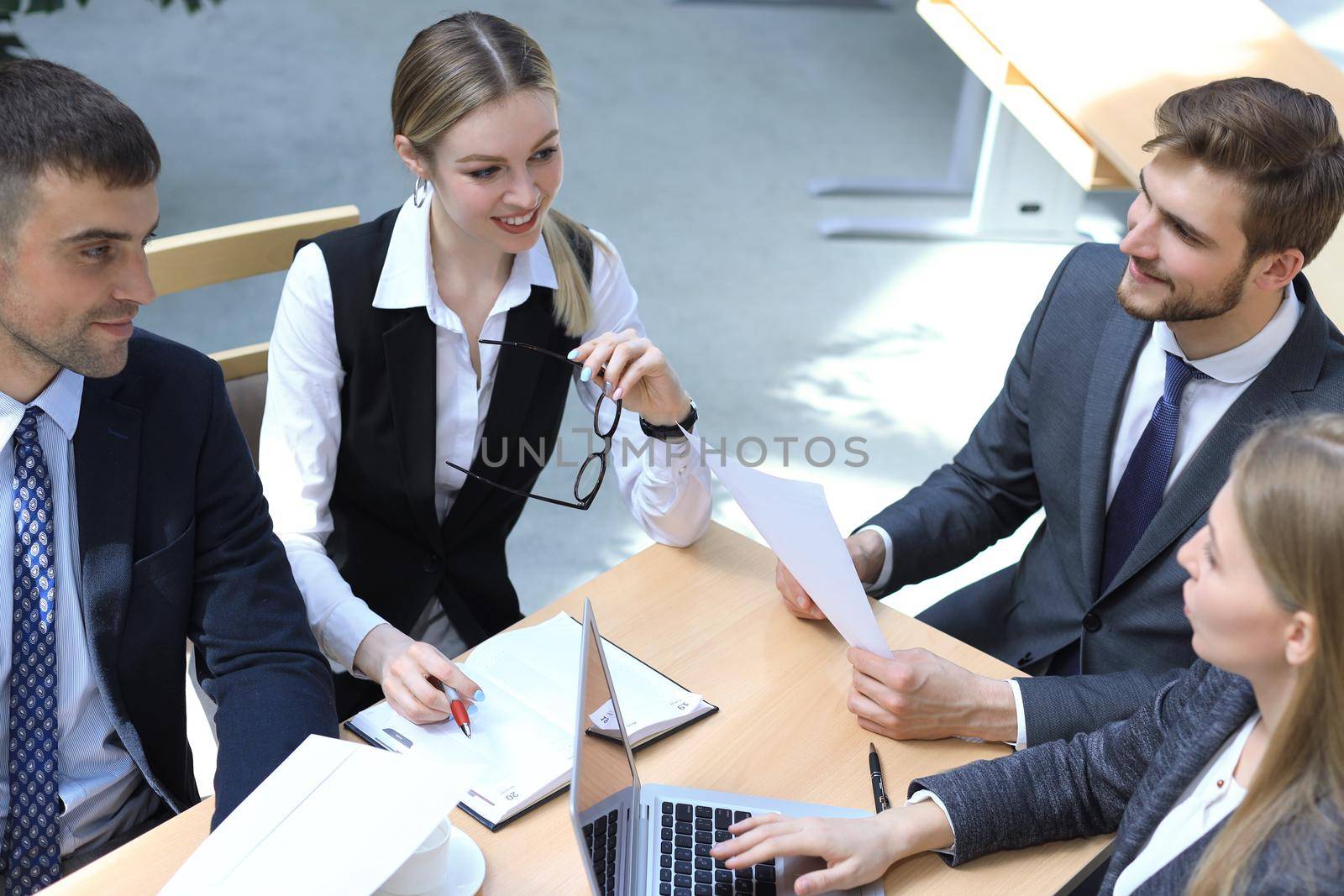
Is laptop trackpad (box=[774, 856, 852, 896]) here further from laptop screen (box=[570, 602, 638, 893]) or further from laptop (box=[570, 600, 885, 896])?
laptop screen (box=[570, 602, 638, 893])

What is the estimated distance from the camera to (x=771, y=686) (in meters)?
1.60

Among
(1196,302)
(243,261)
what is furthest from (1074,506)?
(243,261)

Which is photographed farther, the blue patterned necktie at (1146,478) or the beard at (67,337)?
the blue patterned necktie at (1146,478)

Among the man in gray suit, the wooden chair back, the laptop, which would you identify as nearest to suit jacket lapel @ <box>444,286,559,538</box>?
the wooden chair back

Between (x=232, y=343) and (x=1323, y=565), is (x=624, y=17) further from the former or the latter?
(x=1323, y=565)

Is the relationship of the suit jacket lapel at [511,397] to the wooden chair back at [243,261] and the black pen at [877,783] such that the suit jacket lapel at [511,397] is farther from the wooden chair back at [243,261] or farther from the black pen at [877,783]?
the black pen at [877,783]

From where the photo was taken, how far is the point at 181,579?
5.03ft

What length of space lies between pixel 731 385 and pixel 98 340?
2.34 m

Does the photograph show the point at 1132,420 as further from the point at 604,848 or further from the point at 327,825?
the point at 327,825

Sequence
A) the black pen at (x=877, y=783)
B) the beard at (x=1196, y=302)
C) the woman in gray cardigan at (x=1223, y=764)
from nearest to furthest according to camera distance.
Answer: the woman in gray cardigan at (x=1223, y=764) < the black pen at (x=877, y=783) < the beard at (x=1196, y=302)

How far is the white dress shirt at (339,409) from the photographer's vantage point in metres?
1.82

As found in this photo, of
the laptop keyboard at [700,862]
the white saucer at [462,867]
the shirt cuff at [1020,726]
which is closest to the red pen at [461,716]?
the white saucer at [462,867]

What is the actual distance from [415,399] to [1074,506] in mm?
992

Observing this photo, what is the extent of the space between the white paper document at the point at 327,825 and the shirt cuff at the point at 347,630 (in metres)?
0.40
